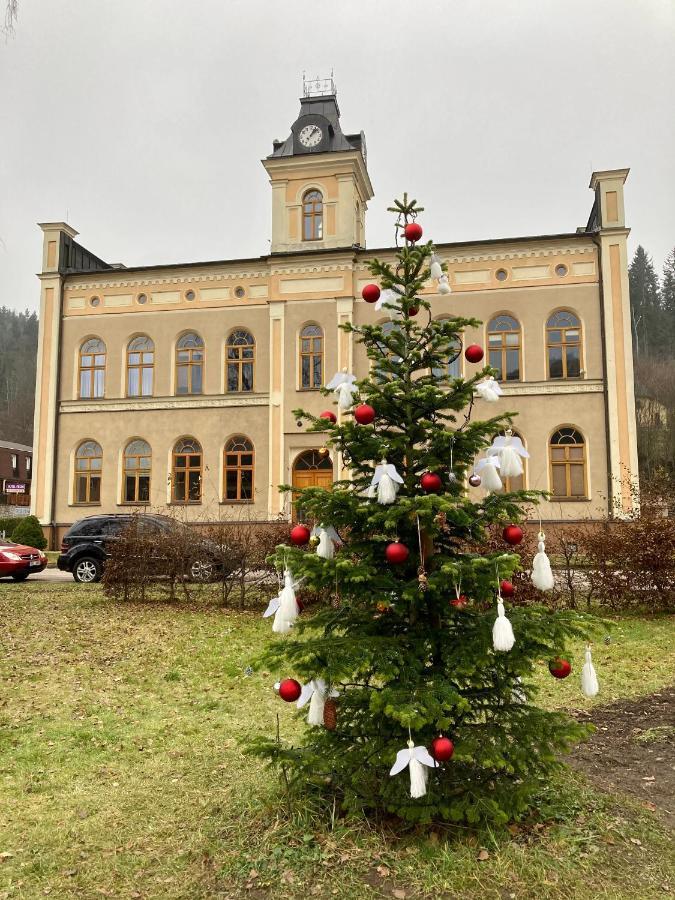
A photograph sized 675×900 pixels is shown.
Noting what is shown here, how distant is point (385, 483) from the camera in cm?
365

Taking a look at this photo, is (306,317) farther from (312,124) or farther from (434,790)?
(434,790)

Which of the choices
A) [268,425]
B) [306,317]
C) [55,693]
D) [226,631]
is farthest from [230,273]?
[55,693]

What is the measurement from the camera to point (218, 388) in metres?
26.3

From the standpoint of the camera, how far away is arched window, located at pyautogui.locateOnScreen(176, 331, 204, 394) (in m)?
26.7

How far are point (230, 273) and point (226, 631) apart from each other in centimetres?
1883

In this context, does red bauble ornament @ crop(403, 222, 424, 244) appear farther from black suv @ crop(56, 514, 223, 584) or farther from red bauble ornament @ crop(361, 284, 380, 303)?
black suv @ crop(56, 514, 223, 584)

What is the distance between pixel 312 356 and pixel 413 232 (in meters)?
21.6

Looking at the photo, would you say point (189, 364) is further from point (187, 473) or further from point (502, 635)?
point (502, 635)

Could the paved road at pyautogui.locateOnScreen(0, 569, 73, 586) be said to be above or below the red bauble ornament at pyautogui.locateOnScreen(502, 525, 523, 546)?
below

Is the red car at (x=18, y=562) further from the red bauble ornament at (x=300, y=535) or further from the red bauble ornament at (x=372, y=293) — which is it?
the red bauble ornament at (x=372, y=293)

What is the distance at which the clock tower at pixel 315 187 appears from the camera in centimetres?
2600

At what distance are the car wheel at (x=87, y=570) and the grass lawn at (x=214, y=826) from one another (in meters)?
8.49

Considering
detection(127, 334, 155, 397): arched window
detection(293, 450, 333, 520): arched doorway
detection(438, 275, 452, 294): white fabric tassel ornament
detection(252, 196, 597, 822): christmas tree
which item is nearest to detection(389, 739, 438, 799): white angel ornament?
detection(252, 196, 597, 822): christmas tree

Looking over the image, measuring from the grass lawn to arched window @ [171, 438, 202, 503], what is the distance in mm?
18362
